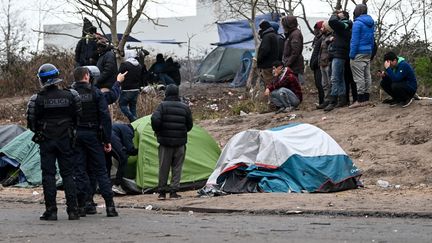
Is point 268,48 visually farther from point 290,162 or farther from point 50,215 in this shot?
point 50,215

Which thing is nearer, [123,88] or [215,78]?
[123,88]

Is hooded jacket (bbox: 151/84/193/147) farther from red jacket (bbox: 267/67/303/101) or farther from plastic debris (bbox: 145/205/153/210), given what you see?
red jacket (bbox: 267/67/303/101)

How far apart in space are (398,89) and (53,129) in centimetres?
797

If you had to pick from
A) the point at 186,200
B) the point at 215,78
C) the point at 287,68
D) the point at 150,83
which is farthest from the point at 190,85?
the point at 186,200

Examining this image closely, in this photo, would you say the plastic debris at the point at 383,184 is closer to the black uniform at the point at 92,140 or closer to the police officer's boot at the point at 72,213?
the black uniform at the point at 92,140

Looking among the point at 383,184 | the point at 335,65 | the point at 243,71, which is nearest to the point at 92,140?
the point at 383,184

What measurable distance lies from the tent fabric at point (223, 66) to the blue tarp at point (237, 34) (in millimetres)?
1099

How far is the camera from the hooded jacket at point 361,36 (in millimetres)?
17500

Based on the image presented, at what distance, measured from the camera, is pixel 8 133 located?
1958cm

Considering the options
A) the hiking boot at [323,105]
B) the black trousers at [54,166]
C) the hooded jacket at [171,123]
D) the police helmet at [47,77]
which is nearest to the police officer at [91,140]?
the black trousers at [54,166]

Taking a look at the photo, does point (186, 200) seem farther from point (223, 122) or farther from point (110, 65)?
point (223, 122)

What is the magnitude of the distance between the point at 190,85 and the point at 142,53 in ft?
23.3

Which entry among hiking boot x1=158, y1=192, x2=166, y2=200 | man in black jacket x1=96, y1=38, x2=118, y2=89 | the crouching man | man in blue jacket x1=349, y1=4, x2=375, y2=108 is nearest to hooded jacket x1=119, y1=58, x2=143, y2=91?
man in black jacket x1=96, y1=38, x2=118, y2=89

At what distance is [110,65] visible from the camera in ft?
56.5
